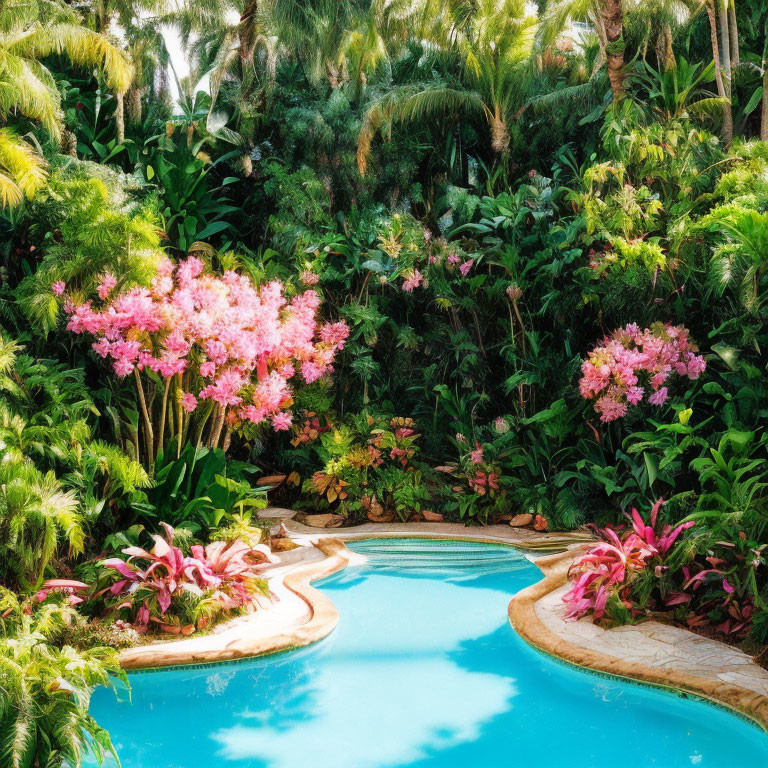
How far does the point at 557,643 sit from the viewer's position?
4973mm

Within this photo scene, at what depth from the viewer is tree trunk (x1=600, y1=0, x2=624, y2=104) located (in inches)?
354

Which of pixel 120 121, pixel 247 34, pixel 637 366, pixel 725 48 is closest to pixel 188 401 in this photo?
pixel 637 366

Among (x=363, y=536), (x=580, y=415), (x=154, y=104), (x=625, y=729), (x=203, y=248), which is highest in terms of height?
(x=154, y=104)

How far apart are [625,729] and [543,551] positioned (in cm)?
339

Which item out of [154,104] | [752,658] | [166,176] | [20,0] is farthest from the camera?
[154,104]

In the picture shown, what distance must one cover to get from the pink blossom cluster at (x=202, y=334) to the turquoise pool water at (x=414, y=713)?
7.26 feet

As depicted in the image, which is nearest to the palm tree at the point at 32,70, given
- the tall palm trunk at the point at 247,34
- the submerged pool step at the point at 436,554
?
the tall palm trunk at the point at 247,34

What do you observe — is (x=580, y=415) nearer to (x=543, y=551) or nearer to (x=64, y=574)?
(x=543, y=551)

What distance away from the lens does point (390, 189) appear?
10.8 meters

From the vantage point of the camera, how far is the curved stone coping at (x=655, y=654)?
422 cm

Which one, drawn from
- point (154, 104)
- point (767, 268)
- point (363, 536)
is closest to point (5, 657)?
point (363, 536)

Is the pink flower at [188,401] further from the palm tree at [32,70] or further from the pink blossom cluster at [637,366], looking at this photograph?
the pink blossom cluster at [637,366]

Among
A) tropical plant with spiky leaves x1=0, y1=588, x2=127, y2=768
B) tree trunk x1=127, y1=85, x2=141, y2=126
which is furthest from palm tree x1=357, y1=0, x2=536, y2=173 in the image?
tropical plant with spiky leaves x1=0, y1=588, x2=127, y2=768

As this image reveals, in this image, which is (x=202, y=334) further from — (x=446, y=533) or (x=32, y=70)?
(x=32, y=70)
